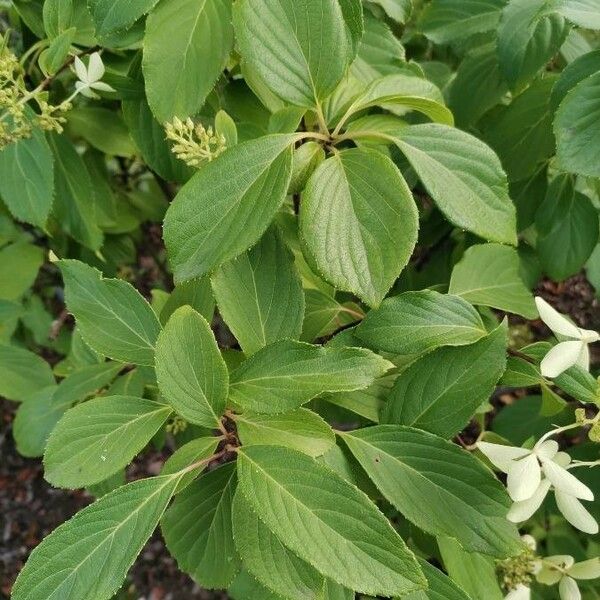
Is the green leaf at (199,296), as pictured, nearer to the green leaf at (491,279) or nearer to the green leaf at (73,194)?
the green leaf at (491,279)

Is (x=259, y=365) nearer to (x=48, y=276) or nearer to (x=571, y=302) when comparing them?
(x=48, y=276)

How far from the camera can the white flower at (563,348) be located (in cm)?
66

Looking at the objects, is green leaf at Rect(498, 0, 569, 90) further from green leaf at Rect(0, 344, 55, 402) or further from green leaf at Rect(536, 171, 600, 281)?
green leaf at Rect(0, 344, 55, 402)

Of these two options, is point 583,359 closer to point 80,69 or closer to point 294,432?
point 294,432

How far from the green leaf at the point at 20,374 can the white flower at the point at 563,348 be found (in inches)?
39.4

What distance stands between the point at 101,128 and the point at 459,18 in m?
0.64

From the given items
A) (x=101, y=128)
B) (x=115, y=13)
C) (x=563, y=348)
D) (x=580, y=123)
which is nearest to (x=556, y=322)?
(x=563, y=348)

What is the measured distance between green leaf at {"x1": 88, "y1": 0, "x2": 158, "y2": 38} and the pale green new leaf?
0.27 m

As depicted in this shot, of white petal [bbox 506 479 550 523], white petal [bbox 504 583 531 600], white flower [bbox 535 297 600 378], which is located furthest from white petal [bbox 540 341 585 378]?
white petal [bbox 504 583 531 600]

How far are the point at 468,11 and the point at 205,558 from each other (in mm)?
893

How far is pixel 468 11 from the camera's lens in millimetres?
1081

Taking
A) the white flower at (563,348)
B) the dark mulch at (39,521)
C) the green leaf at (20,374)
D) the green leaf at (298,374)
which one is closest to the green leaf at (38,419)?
the green leaf at (20,374)

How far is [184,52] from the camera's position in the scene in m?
0.81

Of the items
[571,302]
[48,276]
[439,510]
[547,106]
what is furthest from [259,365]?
[571,302]
